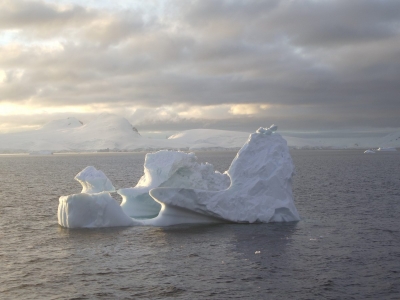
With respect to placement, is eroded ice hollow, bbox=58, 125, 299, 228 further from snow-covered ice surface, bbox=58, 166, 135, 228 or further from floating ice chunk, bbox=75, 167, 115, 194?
floating ice chunk, bbox=75, 167, 115, 194

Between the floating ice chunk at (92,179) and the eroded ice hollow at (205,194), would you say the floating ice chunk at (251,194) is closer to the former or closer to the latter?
the eroded ice hollow at (205,194)

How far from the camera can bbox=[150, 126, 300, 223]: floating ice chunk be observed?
2783 cm

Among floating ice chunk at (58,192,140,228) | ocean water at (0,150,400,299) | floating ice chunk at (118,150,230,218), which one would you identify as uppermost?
floating ice chunk at (118,150,230,218)

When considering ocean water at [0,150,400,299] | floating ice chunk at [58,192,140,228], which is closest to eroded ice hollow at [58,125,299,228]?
floating ice chunk at [58,192,140,228]

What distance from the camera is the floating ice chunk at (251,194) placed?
27.8 metres

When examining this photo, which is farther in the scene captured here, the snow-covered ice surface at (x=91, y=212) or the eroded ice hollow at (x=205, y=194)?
the eroded ice hollow at (x=205, y=194)

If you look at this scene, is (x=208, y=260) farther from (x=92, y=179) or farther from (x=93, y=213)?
(x=92, y=179)

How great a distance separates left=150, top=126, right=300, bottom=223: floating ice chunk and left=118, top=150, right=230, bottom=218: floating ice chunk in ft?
8.74

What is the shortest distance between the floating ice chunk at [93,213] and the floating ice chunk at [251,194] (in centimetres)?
258

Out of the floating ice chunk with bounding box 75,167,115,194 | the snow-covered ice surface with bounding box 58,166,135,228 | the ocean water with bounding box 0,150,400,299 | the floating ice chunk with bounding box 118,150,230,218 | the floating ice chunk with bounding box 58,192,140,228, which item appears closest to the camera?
the ocean water with bounding box 0,150,400,299

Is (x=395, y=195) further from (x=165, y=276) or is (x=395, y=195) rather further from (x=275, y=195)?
(x=165, y=276)

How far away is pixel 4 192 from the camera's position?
5053 centimetres

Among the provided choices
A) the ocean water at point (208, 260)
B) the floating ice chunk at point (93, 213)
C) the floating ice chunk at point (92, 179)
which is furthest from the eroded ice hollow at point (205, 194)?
the ocean water at point (208, 260)

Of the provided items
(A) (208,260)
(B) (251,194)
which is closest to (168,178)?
(B) (251,194)
